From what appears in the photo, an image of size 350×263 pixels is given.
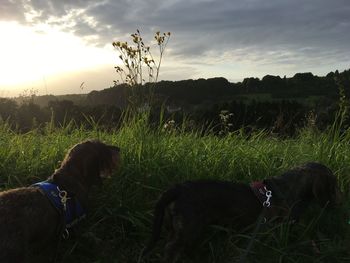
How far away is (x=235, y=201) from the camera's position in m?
4.21

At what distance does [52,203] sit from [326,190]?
2945 millimetres

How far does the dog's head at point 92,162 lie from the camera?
4648 mm

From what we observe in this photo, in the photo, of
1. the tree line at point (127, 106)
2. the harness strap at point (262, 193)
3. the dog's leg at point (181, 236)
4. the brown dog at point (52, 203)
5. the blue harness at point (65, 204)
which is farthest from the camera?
the tree line at point (127, 106)

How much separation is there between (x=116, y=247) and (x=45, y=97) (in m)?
5.45

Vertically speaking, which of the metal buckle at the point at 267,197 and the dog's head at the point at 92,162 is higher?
the dog's head at the point at 92,162

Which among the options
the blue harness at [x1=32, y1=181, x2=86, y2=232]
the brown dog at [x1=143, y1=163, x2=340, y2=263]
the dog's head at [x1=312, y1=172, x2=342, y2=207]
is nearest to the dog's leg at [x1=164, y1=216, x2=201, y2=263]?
the brown dog at [x1=143, y1=163, x2=340, y2=263]

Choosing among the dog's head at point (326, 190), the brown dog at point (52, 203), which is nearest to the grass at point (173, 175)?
the dog's head at point (326, 190)

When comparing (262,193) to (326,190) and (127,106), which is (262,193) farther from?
(127,106)

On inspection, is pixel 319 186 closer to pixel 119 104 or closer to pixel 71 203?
pixel 71 203

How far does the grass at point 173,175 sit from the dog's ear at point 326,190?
0.15 meters

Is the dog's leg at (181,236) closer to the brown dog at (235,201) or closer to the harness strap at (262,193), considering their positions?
the brown dog at (235,201)

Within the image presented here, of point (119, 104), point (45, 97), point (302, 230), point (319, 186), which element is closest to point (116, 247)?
point (302, 230)

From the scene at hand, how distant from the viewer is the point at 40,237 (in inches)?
154

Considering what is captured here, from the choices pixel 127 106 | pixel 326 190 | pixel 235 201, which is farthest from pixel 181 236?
pixel 127 106
